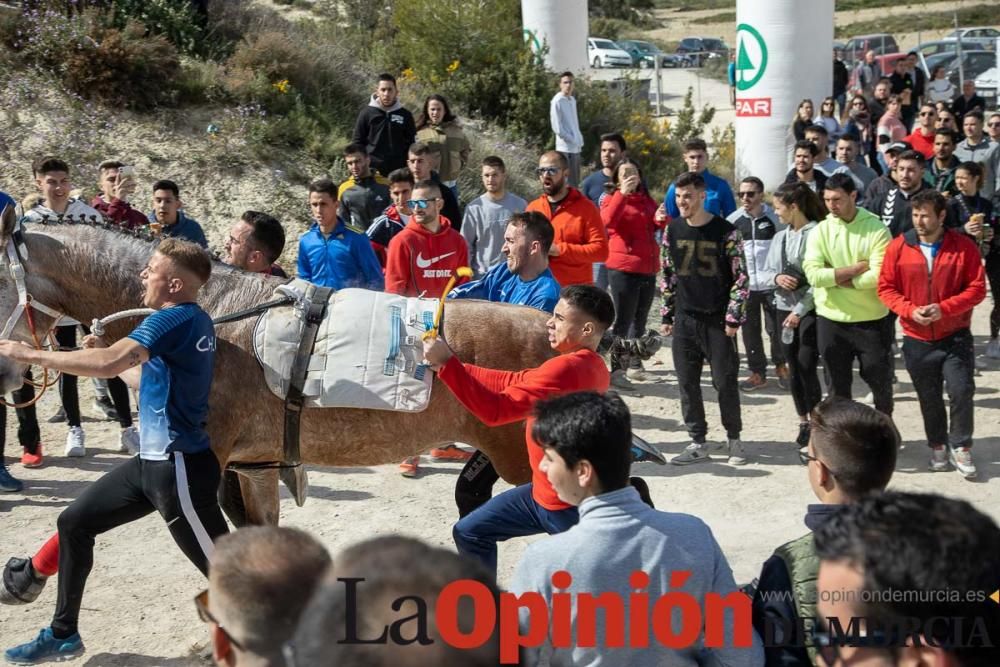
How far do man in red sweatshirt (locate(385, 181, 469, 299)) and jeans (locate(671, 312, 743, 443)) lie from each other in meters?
1.93

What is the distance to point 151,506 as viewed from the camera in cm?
482

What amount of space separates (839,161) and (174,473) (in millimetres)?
9088

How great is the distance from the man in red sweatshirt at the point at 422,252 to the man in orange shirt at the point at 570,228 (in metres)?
1.08

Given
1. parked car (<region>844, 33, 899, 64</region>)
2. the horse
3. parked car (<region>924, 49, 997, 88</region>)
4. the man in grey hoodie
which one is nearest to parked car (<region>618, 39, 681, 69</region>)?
parked car (<region>844, 33, 899, 64</region>)

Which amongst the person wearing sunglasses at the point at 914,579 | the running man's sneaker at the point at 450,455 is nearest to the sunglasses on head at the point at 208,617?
the person wearing sunglasses at the point at 914,579

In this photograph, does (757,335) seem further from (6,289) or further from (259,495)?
(6,289)

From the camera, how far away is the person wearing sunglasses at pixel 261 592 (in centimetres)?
220

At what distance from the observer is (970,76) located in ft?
82.7

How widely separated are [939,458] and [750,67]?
33.3 feet

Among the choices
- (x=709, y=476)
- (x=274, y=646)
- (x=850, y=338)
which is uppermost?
(x=274, y=646)

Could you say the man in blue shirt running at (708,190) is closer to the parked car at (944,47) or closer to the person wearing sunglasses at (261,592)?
the person wearing sunglasses at (261,592)

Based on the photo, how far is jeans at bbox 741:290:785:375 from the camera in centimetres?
979

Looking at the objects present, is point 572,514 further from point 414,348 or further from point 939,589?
point 939,589

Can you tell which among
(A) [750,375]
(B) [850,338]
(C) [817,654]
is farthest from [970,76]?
(C) [817,654]
